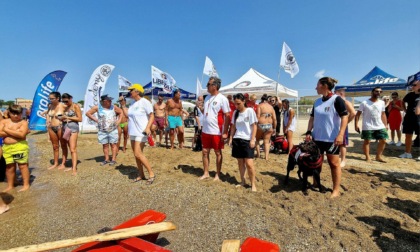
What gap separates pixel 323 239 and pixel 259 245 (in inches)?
36.9

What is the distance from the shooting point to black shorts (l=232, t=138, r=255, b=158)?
3.67 metres

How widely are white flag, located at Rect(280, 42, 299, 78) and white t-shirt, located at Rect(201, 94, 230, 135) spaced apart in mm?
6415

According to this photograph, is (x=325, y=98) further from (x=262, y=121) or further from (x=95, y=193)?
(x=95, y=193)

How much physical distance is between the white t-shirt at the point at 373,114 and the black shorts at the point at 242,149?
A: 3.70 m

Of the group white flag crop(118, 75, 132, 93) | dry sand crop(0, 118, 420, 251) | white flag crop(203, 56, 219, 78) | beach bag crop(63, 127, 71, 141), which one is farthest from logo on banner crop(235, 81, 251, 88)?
beach bag crop(63, 127, 71, 141)

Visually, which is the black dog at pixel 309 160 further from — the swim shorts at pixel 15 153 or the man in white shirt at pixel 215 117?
the swim shorts at pixel 15 153

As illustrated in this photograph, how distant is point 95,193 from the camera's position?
386 centimetres

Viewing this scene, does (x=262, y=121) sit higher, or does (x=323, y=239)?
(x=262, y=121)

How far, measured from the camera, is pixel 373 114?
213 inches

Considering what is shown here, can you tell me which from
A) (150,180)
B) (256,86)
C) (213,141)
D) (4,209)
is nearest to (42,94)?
(4,209)

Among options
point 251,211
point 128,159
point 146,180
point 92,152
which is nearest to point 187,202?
point 251,211

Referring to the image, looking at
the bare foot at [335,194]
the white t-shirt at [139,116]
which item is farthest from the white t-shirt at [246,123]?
the white t-shirt at [139,116]

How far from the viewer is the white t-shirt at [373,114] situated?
5355 millimetres

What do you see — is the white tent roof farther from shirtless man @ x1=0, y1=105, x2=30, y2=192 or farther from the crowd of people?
shirtless man @ x1=0, y1=105, x2=30, y2=192
